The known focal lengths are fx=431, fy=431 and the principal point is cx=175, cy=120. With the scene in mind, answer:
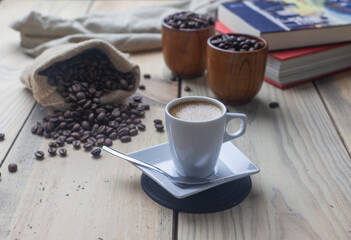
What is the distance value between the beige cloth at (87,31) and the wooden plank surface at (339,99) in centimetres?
70

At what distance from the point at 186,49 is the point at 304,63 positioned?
42cm

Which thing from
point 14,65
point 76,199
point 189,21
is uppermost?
point 189,21

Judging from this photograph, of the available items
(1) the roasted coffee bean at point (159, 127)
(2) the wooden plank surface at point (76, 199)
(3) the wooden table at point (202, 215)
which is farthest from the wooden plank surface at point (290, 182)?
(1) the roasted coffee bean at point (159, 127)

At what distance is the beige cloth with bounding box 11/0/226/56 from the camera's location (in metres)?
1.83

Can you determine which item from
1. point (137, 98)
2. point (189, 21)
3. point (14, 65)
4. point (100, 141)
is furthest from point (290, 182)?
point (14, 65)

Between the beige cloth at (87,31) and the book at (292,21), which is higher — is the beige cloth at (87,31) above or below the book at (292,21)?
below

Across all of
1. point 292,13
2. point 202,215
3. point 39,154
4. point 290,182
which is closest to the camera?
point 202,215

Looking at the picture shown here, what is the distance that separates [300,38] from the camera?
1541 millimetres

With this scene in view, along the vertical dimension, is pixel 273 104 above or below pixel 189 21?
below

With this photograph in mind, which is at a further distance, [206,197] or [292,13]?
[292,13]

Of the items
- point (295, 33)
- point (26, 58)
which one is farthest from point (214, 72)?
point (26, 58)

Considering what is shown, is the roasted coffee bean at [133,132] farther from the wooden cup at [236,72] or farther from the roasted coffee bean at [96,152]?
the wooden cup at [236,72]

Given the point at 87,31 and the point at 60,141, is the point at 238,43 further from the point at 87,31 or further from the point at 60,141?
the point at 87,31

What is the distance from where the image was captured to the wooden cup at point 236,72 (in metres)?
1.31
